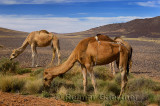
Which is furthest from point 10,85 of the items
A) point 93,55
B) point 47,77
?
point 93,55

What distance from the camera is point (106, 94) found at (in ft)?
26.9

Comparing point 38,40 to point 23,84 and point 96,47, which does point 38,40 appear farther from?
point 96,47

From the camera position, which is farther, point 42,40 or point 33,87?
point 42,40

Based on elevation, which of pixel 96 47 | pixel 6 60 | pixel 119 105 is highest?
pixel 96 47

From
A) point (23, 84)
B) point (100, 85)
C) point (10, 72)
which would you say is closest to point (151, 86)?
point (100, 85)

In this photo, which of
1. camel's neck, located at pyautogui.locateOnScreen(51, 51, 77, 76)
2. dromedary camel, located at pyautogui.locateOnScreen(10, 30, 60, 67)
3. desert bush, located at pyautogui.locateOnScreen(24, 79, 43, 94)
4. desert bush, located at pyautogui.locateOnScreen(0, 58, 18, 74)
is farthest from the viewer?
dromedary camel, located at pyautogui.locateOnScreen(10, 30, 60, 67)

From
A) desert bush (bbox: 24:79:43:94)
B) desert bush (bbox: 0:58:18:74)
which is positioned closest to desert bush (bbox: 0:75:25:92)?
desert bush (bbox: 24:79:43:94)

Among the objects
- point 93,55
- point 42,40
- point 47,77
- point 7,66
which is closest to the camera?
point 93,55

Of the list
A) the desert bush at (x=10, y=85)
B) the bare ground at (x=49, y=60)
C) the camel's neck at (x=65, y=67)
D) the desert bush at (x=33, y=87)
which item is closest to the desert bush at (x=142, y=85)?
the bare ground at (x=49, y=60)

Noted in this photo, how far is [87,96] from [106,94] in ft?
2.55

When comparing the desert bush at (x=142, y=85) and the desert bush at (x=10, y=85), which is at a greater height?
the desert bush at (x=10, y=85)

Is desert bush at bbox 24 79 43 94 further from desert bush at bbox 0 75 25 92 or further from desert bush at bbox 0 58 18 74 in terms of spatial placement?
desert bush at bbox 0 58 18 74

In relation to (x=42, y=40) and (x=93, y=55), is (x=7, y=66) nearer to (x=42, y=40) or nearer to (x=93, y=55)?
(x=42, y=40)

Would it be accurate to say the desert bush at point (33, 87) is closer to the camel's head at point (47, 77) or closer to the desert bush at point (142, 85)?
the camel's head at point (47, 77)
